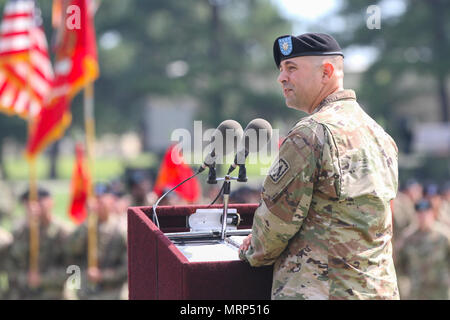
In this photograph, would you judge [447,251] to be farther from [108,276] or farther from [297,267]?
[297,267]

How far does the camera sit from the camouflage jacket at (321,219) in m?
2.02

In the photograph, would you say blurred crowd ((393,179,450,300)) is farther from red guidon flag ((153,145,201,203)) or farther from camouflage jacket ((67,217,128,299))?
camouflage jacket ((67,217,128,299))

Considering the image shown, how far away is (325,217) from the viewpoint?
205 centimetres

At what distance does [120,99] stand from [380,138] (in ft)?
104

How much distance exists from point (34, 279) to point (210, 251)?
18.8 feet

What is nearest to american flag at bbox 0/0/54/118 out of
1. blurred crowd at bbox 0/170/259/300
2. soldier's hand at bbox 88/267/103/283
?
blurred crowd at bbox 0/170/259/300

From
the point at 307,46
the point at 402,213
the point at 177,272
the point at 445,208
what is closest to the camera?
the point at 177,272

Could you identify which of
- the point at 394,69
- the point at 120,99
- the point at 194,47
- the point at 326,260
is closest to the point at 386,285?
the point at 326,260

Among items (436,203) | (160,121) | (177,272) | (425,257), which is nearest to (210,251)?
(177,272)

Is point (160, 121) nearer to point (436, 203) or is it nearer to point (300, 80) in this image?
point (436, 203)

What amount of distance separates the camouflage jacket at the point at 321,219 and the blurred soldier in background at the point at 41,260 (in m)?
5.89

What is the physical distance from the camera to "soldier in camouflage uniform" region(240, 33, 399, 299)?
2.02 metres

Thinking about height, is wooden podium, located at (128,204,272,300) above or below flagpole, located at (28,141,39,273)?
above

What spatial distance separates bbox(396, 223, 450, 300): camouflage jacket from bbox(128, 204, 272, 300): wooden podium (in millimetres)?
5633
